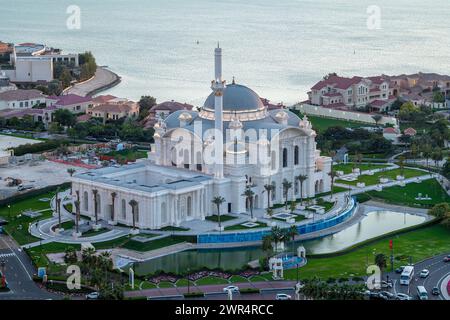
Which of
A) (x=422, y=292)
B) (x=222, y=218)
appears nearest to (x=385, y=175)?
(x=222, y=218)

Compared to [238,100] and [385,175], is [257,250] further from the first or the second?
[385,175]

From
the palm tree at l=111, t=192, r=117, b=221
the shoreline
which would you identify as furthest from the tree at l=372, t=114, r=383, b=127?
the palm tree at l=111, t=192, r=117, b=221

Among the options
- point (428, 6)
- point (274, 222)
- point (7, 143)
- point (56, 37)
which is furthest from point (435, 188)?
point (428, 6)

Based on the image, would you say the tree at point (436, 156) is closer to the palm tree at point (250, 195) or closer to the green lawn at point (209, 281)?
the palm tree at point (250, 195)

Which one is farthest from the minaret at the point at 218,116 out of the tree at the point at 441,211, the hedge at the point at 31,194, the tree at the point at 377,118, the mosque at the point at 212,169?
the tree at the point at 377,118
